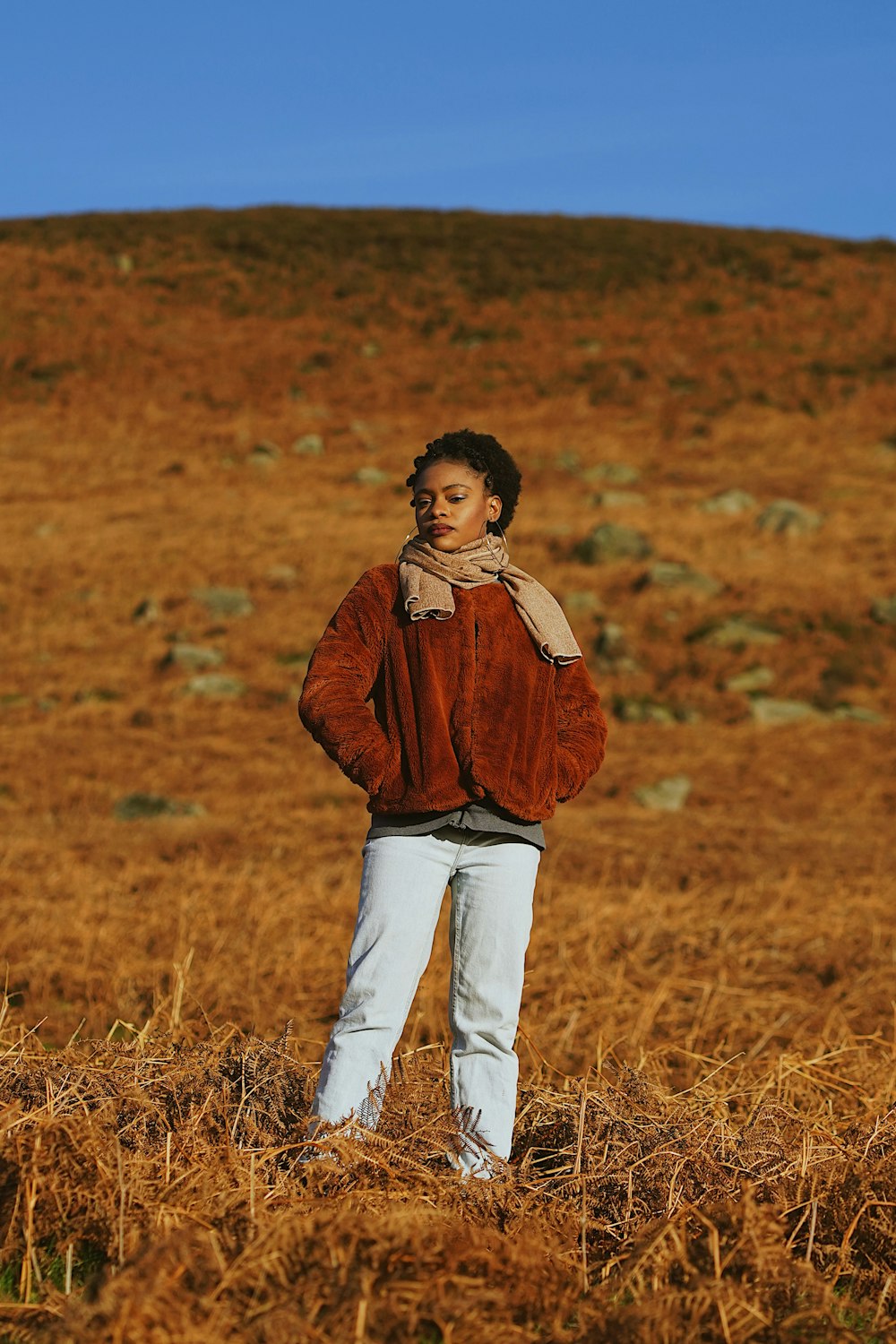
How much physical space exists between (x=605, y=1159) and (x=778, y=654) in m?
12.9

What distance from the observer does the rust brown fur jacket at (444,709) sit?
323 centimetres

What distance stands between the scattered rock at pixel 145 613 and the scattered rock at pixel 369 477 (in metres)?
7.00

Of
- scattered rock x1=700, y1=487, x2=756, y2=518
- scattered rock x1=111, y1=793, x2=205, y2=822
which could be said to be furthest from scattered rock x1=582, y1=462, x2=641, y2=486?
scattered rock x1=111, y1=793, x2=205, y2=822

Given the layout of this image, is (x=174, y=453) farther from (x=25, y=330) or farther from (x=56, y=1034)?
(x=56, y=1034)

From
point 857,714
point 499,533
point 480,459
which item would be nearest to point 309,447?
point 857,714

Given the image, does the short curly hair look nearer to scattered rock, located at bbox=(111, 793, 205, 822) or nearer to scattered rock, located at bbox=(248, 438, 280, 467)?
scattered rock, located at bbox=(111, 793, 205, 822)

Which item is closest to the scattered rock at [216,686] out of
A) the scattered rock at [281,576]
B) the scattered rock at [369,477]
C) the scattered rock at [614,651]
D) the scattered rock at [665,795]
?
→ the scattered rock at [281,576]

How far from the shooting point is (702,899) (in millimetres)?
8297

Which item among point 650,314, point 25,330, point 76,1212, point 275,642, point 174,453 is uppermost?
point 650,314

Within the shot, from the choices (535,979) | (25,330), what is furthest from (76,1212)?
(25,330)

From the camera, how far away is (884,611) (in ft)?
55.5

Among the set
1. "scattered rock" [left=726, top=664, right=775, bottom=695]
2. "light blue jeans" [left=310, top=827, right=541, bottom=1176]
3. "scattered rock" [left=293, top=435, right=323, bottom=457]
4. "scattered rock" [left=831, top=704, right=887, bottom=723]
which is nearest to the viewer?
"light blue jeans" [left=310, top=827, right=541, bottom=1176]

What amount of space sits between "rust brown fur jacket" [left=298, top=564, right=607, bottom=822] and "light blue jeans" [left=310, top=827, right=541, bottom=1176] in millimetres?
142

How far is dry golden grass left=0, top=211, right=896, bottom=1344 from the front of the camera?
8.89 ft
